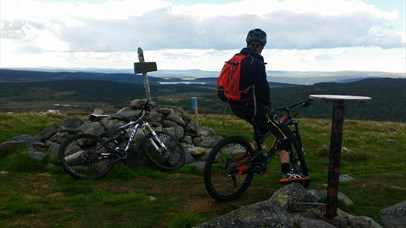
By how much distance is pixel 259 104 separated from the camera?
28.0ft

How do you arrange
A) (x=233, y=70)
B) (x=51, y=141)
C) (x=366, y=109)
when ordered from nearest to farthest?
(x=233, y=70)
(x=51, y=141)
(x=366, y=109)

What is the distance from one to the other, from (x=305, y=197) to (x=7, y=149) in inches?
440

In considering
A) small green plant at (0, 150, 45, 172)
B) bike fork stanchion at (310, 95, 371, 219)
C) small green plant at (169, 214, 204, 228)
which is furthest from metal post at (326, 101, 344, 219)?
small green plant at (0, 150, 45, 172)

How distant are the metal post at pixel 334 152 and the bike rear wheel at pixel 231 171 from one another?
2.20 metres

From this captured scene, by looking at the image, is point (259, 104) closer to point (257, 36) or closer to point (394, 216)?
point (257, 36)

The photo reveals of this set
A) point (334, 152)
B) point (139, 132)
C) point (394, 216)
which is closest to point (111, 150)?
point (139, 132)

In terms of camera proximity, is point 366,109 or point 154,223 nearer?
point 154,223

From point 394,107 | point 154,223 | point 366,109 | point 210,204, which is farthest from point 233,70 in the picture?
point 394,107

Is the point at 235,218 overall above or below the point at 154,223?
above

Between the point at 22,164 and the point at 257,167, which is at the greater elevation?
the point at 257,167

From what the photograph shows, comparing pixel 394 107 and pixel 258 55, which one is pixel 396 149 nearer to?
pixel 258 55

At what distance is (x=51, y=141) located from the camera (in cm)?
1573


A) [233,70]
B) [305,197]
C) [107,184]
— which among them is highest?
[233,70]

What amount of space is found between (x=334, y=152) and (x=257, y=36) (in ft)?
10.3
